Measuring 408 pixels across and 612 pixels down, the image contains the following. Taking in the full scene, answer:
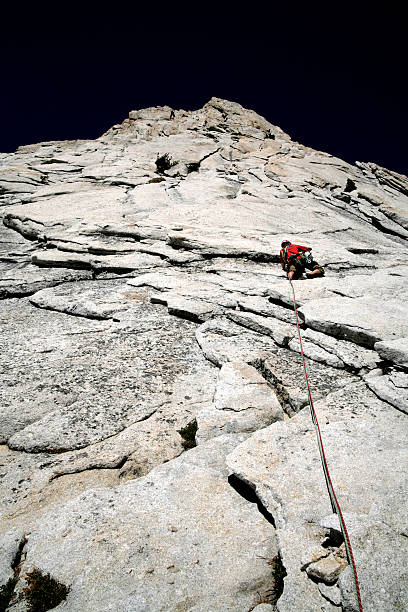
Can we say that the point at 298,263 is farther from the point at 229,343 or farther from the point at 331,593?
the point at 331,593

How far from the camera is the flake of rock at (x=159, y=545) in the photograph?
3371 mm

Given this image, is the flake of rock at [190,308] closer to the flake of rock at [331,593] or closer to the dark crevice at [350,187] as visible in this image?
the flake of rock at [331,593]

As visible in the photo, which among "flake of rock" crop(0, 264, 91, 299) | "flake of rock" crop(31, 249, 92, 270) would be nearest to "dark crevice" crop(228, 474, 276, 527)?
"flake of rock" crop(0, 264, 91, 299)

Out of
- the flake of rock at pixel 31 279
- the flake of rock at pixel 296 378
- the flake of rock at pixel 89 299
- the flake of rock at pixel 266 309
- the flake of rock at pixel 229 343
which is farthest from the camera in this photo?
the flake of rock at pixel 31 279

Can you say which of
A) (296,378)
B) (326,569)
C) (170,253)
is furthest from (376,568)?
(170,253)

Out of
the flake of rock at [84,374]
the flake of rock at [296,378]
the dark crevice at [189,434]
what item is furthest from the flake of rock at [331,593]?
the flake of rock at [84,374]

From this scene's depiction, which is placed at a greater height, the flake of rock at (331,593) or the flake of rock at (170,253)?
the flake of rock at (331,593)

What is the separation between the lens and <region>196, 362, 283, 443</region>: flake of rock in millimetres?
5678

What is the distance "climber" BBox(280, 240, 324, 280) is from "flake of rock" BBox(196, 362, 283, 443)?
547 centimetres

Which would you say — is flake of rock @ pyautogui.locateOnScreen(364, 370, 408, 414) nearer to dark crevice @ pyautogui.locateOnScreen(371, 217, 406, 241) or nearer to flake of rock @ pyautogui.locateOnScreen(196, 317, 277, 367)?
flake of rock @ pyautogui.locateOnScreen(196, 317, 277, 367)

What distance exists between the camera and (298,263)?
38.6 feet

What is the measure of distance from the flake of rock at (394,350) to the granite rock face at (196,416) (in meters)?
0.03

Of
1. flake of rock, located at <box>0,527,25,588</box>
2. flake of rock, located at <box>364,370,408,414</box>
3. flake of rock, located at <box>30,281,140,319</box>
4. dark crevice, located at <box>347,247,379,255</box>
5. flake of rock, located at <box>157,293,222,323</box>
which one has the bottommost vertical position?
flake of rock, located at <box>30,281,140,319</box>

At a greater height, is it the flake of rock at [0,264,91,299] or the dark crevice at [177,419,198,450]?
the dark crevice at [177,419,198,450]
